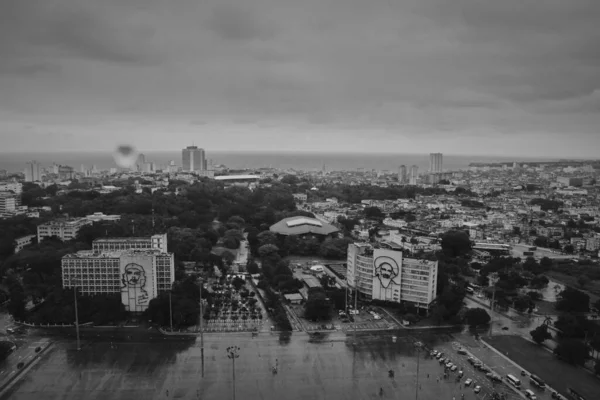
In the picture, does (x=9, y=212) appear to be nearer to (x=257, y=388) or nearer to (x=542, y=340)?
(x=257, y=388)

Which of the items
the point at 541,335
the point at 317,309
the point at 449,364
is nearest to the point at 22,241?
the point at 317,309

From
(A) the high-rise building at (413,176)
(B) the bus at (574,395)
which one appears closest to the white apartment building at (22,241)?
(B) the bus at (574,395)

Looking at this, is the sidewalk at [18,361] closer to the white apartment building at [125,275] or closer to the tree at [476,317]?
the white apartment building at [125,275]

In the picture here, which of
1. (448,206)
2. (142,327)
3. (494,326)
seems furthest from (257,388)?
(448,206)

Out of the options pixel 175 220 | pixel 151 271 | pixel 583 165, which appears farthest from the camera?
pixel 583 165

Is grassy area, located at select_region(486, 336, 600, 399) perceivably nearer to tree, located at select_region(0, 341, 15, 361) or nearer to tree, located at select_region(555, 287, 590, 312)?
tree, located at select_region(555, 287, 590, 312)

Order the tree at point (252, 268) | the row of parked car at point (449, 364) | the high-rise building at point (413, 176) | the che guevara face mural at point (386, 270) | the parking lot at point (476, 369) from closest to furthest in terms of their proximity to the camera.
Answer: the parking lot at point (476, 369) → the row of parked car at point (449, 364) → the che guevara face mural at point (386, 270) → the tree at point (252, 268) → the high-rise building at point (413, 176)

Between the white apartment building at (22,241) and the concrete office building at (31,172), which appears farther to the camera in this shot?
the concrete office building at (31,172)
